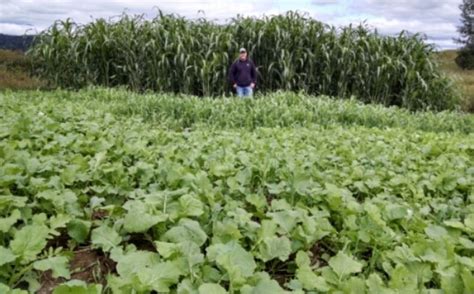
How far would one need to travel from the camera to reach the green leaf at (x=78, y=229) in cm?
194

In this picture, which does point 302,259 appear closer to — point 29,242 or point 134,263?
point 134,263

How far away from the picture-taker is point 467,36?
36.8 metres

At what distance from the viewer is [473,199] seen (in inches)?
107

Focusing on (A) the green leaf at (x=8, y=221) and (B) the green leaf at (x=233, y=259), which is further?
(A) the green leaf at (x=8, y=221)

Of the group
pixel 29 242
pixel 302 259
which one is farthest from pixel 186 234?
pixel 29 242

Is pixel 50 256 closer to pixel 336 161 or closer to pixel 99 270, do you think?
pixel 99 270

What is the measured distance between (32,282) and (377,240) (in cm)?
124

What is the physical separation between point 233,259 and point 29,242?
2.14 feet

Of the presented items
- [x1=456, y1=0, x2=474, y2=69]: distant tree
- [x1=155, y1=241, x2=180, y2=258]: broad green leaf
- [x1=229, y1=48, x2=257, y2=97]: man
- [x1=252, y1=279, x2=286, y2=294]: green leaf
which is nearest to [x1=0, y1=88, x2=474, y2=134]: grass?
[x1=229, y1=48, x2=257, y2=97]: man

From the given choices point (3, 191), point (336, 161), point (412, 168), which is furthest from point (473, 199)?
point (3, 191)

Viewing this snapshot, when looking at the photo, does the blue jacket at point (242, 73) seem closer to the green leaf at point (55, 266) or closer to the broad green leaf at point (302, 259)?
the broad green leaf at point (302, 259)

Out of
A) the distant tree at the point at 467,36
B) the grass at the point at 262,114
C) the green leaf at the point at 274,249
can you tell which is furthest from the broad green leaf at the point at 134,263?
the distant tree at the point at 467,36

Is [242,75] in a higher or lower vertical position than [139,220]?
Result: lower

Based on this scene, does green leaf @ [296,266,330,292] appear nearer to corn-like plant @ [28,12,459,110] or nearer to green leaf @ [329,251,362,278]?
green leaf @ [329,251,362,278]
